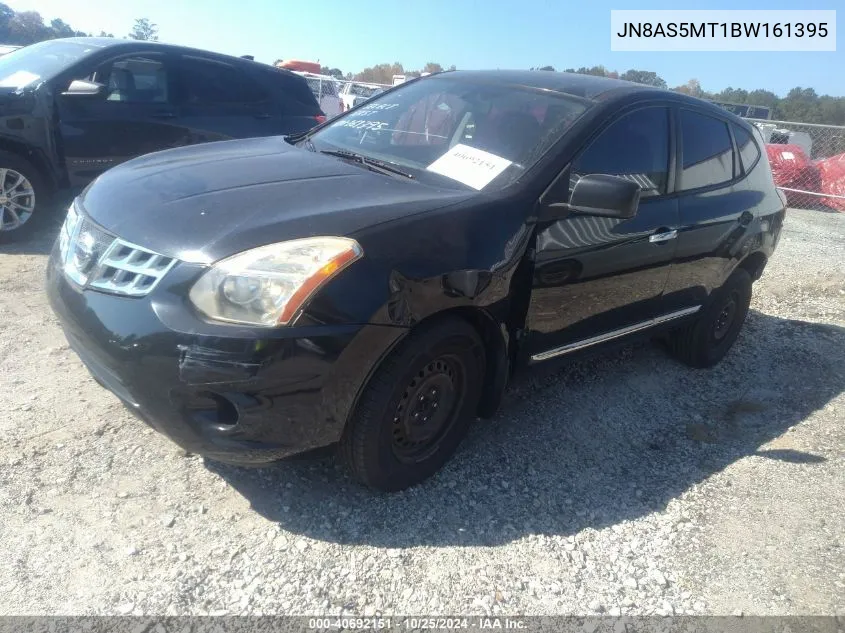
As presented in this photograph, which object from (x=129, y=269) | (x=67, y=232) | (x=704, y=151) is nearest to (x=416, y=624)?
(x=129, y=269)

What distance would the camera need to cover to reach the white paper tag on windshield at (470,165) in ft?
9.82

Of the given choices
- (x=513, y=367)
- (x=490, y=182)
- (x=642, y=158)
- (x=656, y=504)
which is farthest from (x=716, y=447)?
(x=490, y=182)

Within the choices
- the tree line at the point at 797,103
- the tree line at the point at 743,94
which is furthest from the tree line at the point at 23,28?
the tree line at the point at 797,103

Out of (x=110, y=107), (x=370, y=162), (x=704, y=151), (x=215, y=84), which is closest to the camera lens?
(x=370, y=162)

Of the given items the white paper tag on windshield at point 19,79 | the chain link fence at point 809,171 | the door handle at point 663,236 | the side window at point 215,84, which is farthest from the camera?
the chain link fence at point 809,171

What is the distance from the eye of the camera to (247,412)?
2232mm

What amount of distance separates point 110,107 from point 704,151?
15.9 feet

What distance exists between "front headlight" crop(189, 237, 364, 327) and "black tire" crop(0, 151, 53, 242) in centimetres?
419

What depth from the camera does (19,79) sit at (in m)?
5.60

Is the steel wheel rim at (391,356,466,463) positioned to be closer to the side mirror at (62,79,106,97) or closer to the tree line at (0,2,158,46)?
the side mirror at (62,79,106,97)

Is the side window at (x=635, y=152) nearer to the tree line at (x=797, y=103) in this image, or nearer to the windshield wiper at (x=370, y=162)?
the windshield wiper at (x=370, y=162)

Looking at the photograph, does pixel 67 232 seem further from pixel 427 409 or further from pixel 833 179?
pixel 833 179

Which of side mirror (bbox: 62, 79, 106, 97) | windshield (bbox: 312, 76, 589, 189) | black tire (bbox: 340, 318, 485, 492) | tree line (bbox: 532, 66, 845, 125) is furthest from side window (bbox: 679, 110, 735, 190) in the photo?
tree line (bbox: 532, 66, 845, 125)

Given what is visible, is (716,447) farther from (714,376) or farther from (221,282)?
(221,282)
